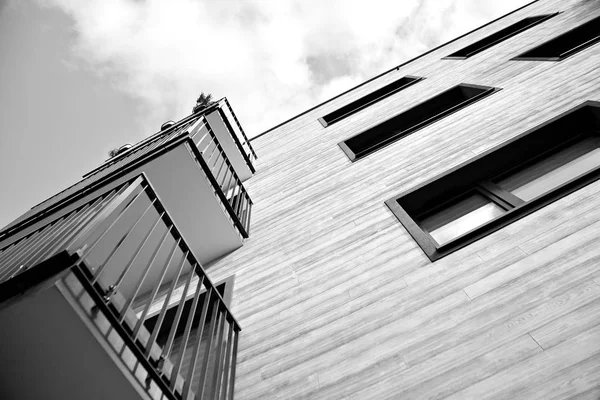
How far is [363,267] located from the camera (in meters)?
3.52

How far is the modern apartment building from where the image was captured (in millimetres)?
2127

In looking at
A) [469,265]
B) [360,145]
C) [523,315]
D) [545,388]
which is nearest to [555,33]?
[360,145]

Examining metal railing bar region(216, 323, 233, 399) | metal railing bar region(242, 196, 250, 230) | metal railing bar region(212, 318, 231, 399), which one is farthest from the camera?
metal railing bar region(242, 196, 250, 230)

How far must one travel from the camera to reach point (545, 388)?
1979 mm

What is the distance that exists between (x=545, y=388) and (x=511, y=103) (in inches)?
150

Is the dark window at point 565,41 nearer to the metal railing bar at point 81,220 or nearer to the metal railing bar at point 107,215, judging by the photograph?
the metal railing bar at point 107,215

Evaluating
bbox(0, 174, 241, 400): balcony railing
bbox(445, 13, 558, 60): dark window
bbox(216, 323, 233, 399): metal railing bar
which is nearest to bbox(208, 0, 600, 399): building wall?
bbox(216, 323, 233, 399): metal railing bar

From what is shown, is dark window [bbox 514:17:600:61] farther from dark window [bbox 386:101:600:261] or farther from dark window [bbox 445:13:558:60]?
dark window [bbox 386:101:600:261]

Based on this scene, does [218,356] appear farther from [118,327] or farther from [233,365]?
[118,327]

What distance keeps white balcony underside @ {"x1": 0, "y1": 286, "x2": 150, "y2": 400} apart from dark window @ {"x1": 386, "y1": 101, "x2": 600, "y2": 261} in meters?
2.58

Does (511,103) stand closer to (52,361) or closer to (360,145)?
(360,145)

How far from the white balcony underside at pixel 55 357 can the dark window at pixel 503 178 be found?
2.58m

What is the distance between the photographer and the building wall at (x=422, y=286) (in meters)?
2.24

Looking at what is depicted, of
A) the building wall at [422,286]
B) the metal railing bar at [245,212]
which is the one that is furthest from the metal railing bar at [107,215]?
the metal railing bar at [245,212]
